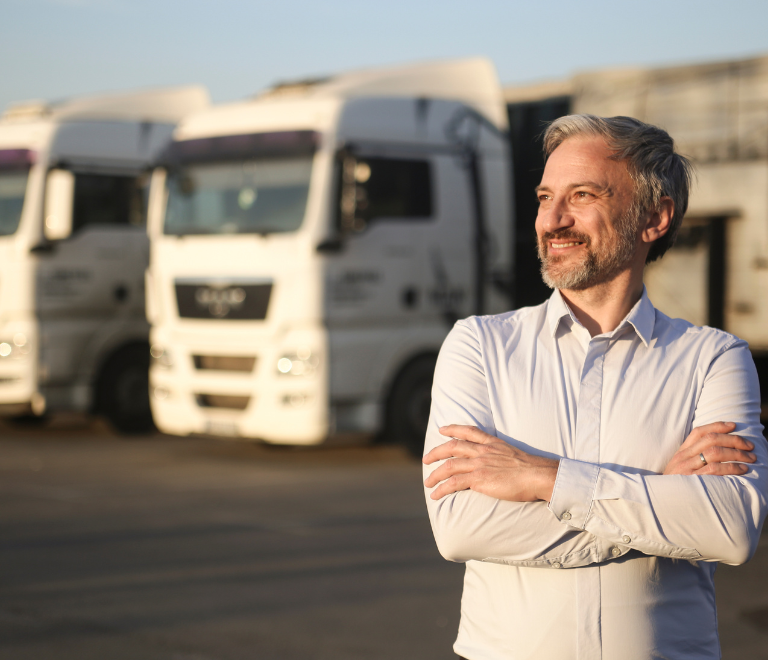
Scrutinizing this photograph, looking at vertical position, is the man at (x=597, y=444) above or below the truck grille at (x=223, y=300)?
above

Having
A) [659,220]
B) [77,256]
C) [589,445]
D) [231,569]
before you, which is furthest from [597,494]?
[77,256]

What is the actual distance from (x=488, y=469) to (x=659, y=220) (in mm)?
690

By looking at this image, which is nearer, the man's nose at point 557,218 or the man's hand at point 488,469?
the man's hand at point 488,469

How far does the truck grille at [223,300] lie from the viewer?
9.59 m

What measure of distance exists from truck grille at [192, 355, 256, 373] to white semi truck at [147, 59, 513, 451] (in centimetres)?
2

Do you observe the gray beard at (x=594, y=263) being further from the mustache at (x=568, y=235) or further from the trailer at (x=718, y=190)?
the trailer at (x=718, y=190)

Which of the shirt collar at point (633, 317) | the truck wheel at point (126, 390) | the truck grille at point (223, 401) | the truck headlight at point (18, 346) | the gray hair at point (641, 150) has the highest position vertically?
the gray hair at point (641, 150)

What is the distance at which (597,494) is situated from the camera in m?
2.12

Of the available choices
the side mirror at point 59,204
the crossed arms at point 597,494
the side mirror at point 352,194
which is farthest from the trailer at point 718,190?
the crossed arms at point 597,494

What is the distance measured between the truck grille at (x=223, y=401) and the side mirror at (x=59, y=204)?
2589 millimetres

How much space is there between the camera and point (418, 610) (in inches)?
209

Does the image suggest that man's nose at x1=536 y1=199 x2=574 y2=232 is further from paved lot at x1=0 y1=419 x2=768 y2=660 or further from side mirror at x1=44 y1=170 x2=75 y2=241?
side mirror at x1=44 y1=170 x2=75 y2=241

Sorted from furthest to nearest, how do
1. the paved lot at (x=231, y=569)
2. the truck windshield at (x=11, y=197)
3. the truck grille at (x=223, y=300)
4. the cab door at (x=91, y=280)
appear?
1. the cab door at (x=91, y=280)
2. the truck windshield at (x=11, y=197)
3. the truck grille at (x=223, y=300)
4. the paved lot at (x=231, y=569)

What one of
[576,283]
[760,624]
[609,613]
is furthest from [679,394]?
[760,624]
